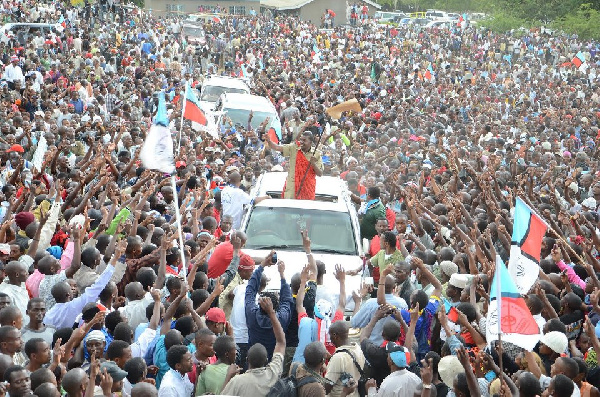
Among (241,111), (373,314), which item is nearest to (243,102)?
(241,111)

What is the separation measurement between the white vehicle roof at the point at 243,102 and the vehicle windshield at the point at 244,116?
0.20 metres

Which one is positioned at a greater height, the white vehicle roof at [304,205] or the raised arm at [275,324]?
the raised arm at [275,324]

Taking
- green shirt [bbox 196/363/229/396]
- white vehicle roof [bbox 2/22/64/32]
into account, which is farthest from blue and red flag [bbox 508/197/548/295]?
white vehicle roof [bbox 2/22/64/32]

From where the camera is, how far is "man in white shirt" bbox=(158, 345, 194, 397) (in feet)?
20.7

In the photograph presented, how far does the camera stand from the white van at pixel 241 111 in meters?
19.9

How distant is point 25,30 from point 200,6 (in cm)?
2983

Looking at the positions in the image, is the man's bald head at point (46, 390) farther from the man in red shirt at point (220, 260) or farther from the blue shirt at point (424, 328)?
the man in red shirt at point (220, 260)

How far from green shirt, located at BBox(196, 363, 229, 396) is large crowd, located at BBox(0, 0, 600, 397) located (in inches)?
0.4

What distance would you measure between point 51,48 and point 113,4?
11.3m

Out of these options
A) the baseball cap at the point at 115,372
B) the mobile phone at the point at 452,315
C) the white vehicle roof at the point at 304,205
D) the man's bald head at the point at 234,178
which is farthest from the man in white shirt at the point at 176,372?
the man's bald head at the point at 234,178

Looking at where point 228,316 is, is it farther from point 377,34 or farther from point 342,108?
point 377,34

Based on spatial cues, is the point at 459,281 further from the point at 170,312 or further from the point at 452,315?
the point at 170,312

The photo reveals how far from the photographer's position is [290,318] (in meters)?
7.49

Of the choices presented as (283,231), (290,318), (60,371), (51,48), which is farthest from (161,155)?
(51,48)
